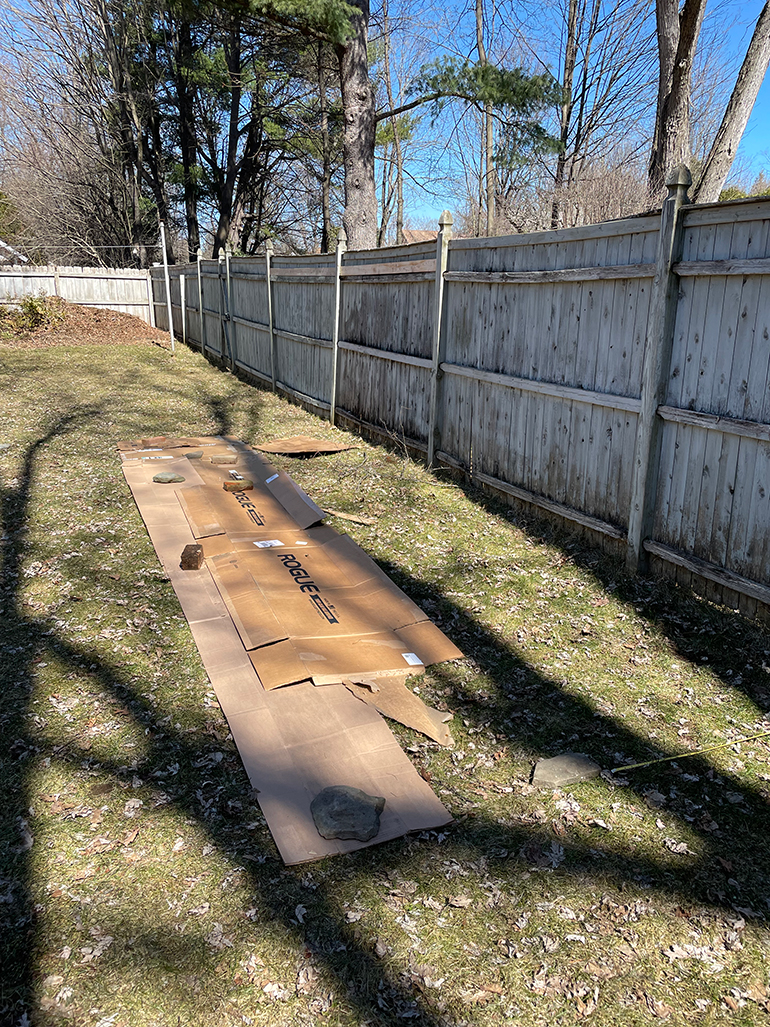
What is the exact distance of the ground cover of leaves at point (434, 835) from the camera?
6.95 feet

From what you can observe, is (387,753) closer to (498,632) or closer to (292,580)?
(498,632)

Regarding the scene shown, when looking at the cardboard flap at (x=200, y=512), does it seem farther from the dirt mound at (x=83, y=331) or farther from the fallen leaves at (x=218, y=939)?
the dirt mound at (x=83, y=331)

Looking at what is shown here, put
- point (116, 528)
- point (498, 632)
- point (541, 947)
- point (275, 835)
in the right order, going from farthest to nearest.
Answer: point (116, 528) → point (498, 632) → point (275, 835) → point (541, 947)

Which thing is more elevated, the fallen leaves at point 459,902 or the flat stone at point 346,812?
the flat stone at point 346,812

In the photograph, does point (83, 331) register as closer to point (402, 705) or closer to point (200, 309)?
point (200, 309)

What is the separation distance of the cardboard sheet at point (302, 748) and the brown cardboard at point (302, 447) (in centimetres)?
391

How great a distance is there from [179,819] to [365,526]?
341cm

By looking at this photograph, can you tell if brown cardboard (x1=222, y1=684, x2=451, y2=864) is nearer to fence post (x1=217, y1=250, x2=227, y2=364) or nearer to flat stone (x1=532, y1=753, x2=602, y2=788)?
flat stone (x1=532, y1=753, x2=602, y2=788)

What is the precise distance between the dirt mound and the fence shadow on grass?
50.9ft

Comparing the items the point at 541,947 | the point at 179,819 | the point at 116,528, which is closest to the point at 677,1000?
the point at 541,947

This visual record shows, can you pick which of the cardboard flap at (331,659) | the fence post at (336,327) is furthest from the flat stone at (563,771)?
the fence post at (336,327)

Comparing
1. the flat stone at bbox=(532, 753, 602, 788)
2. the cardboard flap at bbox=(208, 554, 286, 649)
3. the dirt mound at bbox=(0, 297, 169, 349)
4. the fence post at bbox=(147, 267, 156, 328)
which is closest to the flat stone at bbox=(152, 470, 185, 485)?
the cardboard flap at bbox=(208, 554, 286, 649)

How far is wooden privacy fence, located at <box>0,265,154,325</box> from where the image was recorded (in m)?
19.7

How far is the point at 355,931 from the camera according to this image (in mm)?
2299
